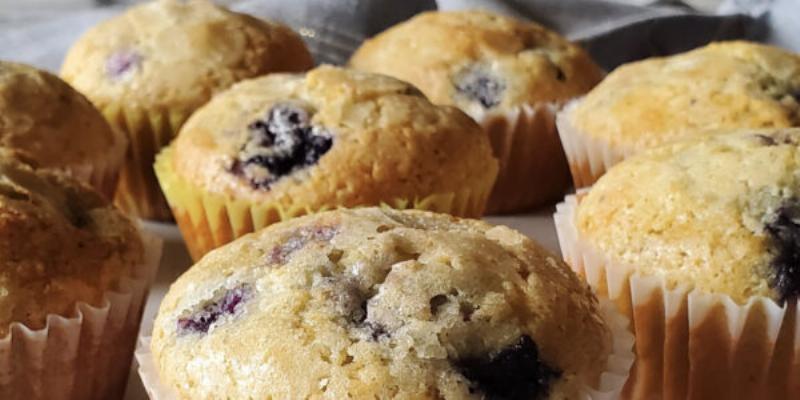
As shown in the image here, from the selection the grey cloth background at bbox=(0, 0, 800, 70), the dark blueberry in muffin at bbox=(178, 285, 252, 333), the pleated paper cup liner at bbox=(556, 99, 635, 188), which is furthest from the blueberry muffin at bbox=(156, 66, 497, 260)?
the grey cloth background at bbox=(0, 0, 800, 70)

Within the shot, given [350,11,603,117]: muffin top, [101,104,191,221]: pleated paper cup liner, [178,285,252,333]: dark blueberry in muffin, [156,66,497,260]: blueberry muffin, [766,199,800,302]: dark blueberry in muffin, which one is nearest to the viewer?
[178,285,252,333]: dark blueberry in muffin

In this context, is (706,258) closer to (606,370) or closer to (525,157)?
(606,370)

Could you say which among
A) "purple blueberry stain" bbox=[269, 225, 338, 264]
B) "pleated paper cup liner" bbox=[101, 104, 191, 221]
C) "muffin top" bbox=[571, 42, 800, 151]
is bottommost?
"pleated paper cup liner" bbox=[101, 104, 191, 221]

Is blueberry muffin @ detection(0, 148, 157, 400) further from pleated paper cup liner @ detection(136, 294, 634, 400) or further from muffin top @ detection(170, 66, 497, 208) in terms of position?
muffin top @ detection(170, 66, 497, 208)

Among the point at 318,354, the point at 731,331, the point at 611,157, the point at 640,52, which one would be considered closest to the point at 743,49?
the point at 611,157

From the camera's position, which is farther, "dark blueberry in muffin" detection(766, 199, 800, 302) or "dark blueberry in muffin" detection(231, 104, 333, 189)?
"dark blueberry in muffin" detection(231, 104, 333, 189)

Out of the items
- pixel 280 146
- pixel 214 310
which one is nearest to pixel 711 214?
pixel 214 310

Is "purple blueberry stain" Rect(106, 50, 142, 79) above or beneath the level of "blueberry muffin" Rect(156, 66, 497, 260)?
beneath
